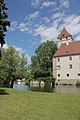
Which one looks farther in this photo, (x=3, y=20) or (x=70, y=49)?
(x=70, y=49)

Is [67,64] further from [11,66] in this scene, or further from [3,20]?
[3,20]

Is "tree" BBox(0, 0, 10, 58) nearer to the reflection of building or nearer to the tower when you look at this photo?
the reflection of building

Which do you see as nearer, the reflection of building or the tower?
the reflection of building

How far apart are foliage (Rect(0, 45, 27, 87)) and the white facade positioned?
25180 millimetres

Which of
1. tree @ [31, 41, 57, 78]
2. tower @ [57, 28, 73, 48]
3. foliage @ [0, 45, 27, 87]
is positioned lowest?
foliage @ [0, 45, 27, 87]

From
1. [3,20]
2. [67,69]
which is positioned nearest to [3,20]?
[3,20]

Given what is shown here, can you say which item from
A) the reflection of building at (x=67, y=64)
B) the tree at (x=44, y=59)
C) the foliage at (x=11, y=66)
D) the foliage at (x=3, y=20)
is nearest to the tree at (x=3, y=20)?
the foliage at (x=3, y=20)

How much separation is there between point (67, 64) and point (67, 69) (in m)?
1.68

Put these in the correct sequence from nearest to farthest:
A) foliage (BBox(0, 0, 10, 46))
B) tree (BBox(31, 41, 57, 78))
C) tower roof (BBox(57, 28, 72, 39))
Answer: foliage (BBox(0, 0, 10, 46))
tree (BBox(31, 41, 57, 78))
tower roof (BBox(57, 28, 72, 39))

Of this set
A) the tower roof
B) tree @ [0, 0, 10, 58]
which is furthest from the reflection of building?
tree @ [0, 0, 10, 58]

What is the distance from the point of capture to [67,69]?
2709 inches

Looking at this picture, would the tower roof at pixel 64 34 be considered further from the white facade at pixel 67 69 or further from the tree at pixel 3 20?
the tree at pixel 3 20

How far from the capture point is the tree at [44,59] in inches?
2965

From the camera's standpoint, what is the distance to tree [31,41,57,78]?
75312mm
